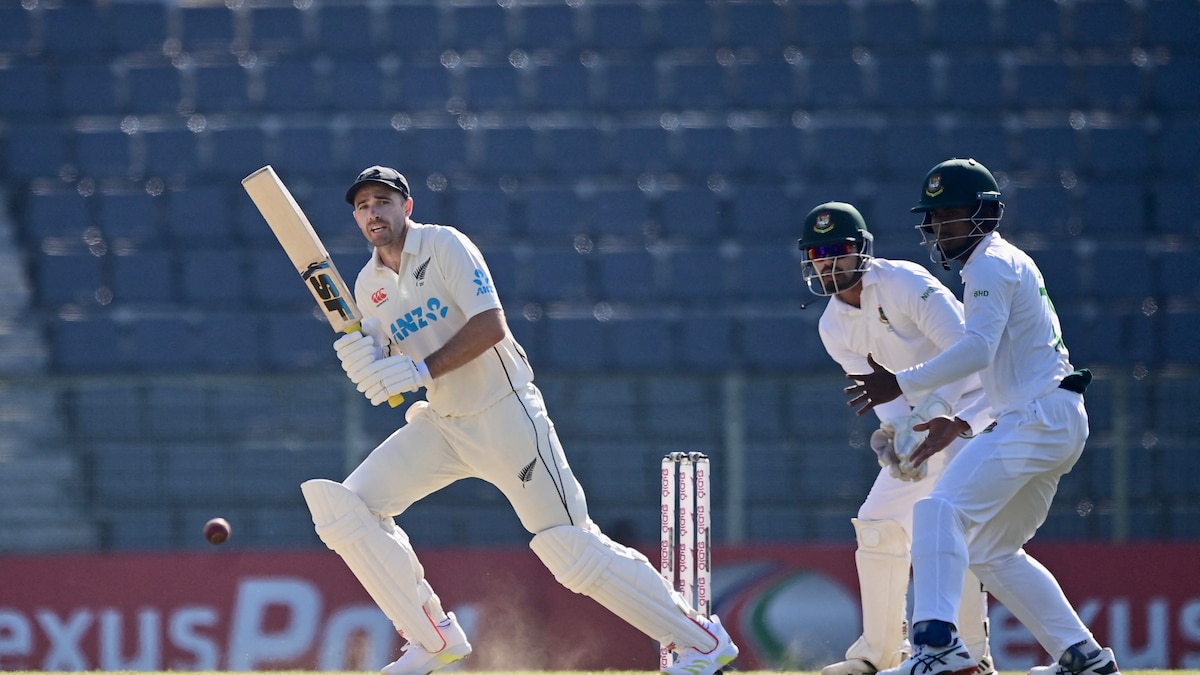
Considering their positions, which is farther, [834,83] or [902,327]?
[834,83]

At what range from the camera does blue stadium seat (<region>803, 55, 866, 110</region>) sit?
28.9ft

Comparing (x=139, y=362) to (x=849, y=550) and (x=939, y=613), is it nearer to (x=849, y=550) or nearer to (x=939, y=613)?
(x=849, y=550)

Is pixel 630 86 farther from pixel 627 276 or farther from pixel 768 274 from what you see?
pixel 768 274

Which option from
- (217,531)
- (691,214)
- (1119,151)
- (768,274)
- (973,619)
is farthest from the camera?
(1119,151)

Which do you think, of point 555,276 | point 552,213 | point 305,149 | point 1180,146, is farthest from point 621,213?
point 1180,146

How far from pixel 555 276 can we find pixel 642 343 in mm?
543

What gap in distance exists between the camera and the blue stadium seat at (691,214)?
852 cm

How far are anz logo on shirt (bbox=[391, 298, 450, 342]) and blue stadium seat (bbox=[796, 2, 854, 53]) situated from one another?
4.64m

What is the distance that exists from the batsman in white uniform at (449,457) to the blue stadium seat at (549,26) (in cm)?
419

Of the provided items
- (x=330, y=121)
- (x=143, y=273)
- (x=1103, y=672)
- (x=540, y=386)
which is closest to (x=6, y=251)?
(x=143, y=273)

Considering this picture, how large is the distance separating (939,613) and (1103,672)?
0.62 metres

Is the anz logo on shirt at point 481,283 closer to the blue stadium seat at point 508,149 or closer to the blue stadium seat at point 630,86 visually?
the blue stadium seat at point 508,149

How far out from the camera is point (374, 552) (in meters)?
4.73

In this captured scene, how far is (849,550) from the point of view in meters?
7.05
